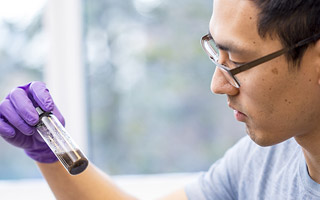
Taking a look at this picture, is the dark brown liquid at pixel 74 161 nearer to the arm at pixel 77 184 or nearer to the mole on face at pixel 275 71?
the arm at pixel 77 184

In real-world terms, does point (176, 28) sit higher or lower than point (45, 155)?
higher

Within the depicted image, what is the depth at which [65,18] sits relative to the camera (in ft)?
6.09

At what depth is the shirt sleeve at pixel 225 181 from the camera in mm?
1267

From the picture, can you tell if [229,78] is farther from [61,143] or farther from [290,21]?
[61,143]

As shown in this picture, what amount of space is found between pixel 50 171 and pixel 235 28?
0.65 meters

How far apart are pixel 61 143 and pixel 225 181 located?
513mm

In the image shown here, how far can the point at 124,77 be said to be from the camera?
1899 millimetres

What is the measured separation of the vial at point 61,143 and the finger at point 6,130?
72 millimetres

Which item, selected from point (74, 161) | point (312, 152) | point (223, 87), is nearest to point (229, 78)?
point (223, 87)

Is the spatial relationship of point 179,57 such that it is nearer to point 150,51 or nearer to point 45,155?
point 150,51

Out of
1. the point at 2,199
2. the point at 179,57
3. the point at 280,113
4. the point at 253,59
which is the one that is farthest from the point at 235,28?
the point at 2,199

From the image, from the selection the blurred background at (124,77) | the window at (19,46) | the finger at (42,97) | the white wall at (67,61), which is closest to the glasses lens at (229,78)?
the finger at (42,97)

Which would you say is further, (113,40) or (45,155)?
(113,40)

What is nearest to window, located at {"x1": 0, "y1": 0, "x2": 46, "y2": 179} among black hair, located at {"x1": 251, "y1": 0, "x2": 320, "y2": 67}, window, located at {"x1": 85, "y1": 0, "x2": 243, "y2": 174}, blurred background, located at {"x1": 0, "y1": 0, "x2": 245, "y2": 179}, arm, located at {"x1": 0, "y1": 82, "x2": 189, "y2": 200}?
blurred background, located at {"x1": 0, "y1": 0, "x2": 245, "y2": 179}
